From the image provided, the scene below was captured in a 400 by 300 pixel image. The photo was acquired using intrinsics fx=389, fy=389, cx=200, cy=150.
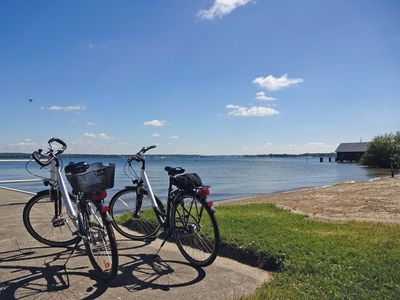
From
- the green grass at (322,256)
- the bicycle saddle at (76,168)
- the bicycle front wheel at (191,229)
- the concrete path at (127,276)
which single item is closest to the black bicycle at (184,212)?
the bicycle front wheel at (191,229)

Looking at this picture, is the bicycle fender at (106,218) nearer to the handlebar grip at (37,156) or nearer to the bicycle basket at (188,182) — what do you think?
the bicycle basket at (188,182)

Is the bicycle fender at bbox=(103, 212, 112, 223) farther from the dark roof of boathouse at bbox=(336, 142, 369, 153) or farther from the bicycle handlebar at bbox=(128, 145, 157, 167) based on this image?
the dark roof of boathouse at bbox=(336, 142, 369, 153)

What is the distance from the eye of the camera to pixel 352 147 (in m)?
108

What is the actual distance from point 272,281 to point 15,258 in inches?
129

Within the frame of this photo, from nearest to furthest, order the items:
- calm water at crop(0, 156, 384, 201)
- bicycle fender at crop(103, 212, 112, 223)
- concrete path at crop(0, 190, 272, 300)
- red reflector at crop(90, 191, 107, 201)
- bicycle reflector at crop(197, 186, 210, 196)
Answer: concrete path at crop(0, 190, 272, 300) → bicycle fender at crop(103, 212, 112, 223) → red reflector at crop(90, 191, 107, 201) → bicycle reflector at crop(197, 186, 210, 196) → calm water at crop(0, 156, 384, 201)

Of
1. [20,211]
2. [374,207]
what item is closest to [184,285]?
[20,211]

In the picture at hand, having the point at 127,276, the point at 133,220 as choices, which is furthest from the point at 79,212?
the point at 133,220

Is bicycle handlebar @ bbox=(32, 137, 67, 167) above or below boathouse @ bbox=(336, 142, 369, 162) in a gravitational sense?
below

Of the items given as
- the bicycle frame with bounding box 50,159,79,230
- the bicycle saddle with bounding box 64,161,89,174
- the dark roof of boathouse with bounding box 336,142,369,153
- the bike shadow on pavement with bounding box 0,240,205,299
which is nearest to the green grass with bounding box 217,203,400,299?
the bike shadow on pavement with bounding box 0,240,205,299

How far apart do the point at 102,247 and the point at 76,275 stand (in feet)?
1.56

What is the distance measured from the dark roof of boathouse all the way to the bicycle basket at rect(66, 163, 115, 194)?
10654 cm

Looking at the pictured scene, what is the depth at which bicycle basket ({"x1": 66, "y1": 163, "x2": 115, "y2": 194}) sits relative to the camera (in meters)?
4.62

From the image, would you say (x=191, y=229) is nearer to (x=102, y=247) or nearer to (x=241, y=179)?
(x=102, y=247)

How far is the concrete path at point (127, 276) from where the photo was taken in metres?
3.91
